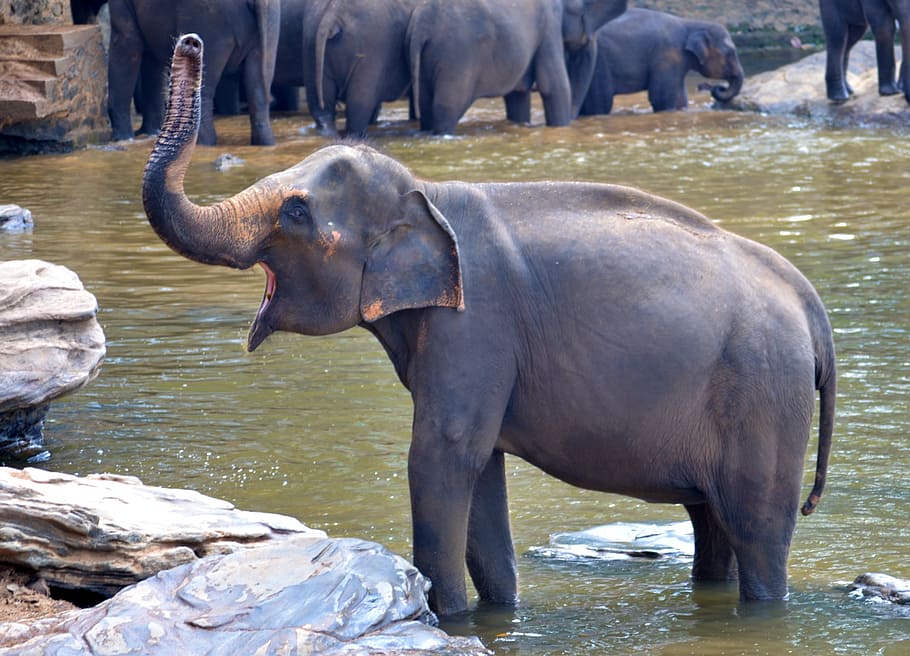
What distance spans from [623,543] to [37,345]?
2209 millimetres

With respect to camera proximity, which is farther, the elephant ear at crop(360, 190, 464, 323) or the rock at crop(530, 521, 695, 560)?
the rock at crop(530, 521, 695, 560)

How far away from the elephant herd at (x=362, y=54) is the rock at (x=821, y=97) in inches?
75.5

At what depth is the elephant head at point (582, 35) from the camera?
1712cm

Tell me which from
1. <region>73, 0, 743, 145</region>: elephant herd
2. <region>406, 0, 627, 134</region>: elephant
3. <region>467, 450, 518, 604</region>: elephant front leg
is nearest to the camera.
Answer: <region>467, 450, 518, 604</region>: elephant front leg

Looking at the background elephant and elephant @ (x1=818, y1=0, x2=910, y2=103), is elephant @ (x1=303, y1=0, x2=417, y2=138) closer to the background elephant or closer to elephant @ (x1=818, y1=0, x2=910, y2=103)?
the background elephant

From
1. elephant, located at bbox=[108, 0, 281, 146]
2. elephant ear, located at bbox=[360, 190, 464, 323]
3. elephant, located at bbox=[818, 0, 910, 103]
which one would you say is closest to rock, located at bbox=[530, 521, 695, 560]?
elephant ear, located at bbox=[360, 190, 464, 323]

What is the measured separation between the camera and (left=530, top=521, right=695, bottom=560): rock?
16.4 ft

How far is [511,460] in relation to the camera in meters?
6.14

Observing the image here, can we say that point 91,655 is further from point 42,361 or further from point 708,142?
point 708,142

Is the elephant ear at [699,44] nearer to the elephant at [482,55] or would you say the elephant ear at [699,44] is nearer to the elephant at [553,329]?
the elephant at [482,55]

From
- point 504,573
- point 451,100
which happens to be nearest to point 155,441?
point 504,573

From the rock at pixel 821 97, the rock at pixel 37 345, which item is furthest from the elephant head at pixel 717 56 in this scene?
the rock at pixel 37 345

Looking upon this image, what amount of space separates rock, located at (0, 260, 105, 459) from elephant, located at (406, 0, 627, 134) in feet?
32.4

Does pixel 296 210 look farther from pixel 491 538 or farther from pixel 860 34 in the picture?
pixel 860 34
